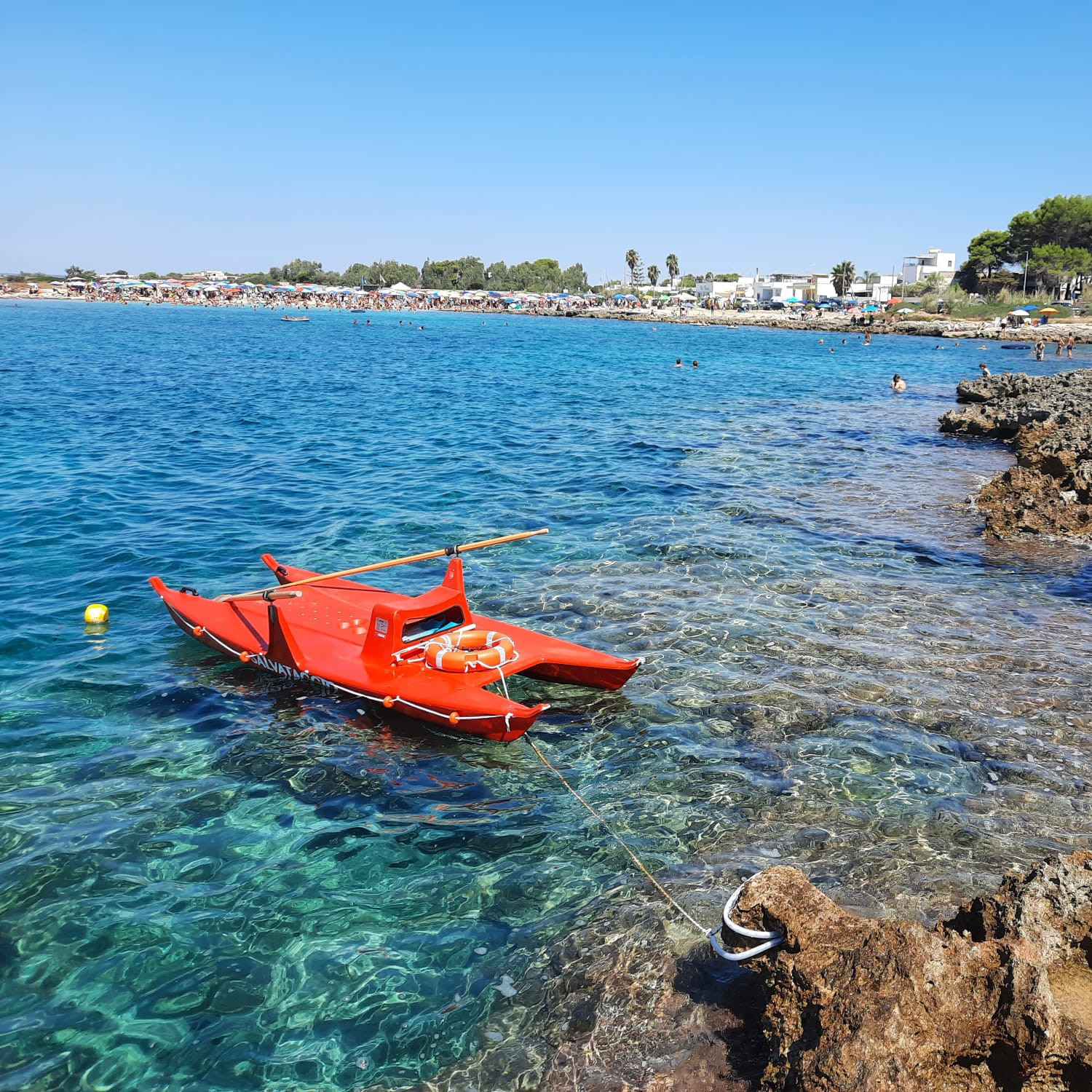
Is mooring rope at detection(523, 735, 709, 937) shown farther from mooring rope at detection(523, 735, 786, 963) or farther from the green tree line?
the green tree line

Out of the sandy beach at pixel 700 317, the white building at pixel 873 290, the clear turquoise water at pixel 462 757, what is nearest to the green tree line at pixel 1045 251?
the sandy beach at pixel 700 317

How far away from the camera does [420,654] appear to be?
35.1 feet

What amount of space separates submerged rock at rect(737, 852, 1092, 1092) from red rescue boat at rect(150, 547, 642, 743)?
4.95 metres

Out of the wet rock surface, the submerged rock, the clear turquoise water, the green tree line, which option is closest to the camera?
the submerged rock

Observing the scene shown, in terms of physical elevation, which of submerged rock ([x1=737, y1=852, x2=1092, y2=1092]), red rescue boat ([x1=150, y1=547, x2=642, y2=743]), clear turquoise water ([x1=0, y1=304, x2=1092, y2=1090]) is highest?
submerged rock ([x1=737, y1=852, x2=1092, y2=1092])

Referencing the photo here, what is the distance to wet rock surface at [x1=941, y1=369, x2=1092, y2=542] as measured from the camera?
677 inches

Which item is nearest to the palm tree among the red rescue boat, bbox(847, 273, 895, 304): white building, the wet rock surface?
bbox(847, 273, 895, 304): white building

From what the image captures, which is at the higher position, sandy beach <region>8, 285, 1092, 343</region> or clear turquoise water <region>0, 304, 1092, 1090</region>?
sandy beach <region>8, 285, 1092, 343</region>

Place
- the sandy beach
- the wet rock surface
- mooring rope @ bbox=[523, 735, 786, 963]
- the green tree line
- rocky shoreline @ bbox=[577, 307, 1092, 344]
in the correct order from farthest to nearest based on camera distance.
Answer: the green tree line
the sandy beach
rocky shoreline @ bbox=[577, 307, 1092, 344]
the wet rock surface
mooring rope @ bbox=[523, 735, 786, 963]

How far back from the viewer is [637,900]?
7.04 m

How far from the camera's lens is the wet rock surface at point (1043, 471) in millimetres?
17188

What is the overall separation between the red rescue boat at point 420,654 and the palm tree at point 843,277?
153 metres

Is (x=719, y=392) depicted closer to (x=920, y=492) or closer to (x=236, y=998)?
(x=920, y=492)

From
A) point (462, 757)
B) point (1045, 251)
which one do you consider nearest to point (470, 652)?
point (462, 757)
